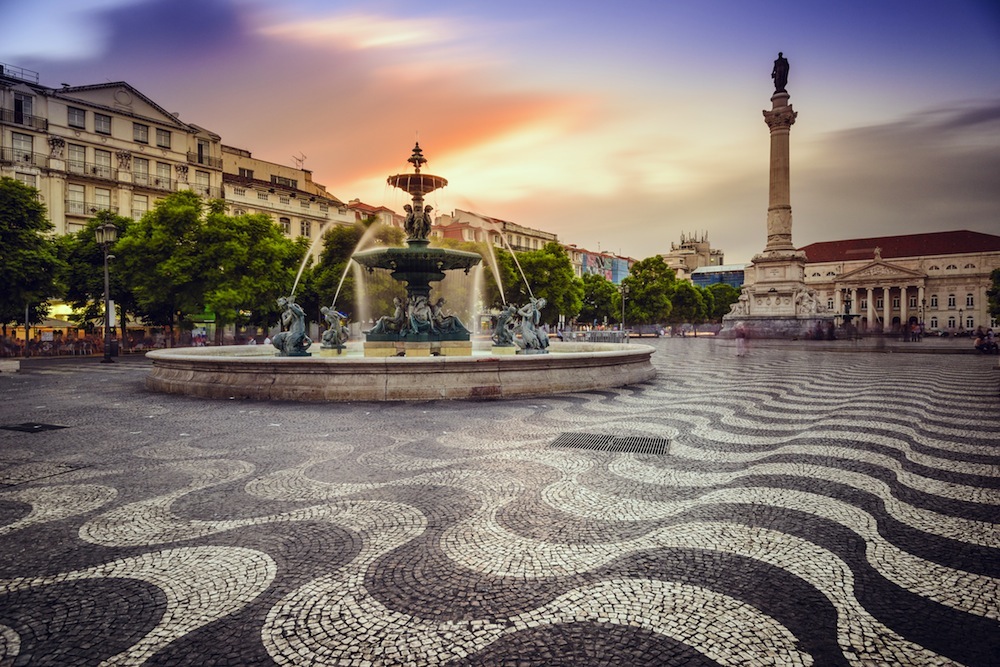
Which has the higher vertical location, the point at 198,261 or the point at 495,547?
the point at 198,261

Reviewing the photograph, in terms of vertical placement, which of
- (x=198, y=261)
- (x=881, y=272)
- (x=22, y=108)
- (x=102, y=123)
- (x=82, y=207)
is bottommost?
(x=198, y=261)

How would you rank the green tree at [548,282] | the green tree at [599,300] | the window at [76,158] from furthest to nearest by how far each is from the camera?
the green tree at [599,300], the green tree at [548,282], the window at [76,158]

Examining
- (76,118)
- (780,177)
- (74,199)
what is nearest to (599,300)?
(780,177)

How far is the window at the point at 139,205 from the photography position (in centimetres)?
4509

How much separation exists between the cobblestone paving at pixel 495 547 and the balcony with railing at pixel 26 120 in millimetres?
46816

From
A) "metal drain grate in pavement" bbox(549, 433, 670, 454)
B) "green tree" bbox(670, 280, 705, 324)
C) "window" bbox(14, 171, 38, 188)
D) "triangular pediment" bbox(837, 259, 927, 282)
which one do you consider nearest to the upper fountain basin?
"metal drain grate in pavement" bbox(549, 433, 670, 454)

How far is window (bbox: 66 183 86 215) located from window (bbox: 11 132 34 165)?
299 cm

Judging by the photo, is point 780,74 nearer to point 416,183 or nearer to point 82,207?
point 416,183

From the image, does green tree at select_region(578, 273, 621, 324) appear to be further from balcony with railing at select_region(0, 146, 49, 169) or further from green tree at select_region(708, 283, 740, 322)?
balcony with railing at select_region(0, 146, 49, 169)

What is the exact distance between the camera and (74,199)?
42.0 metres

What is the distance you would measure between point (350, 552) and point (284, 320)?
12.3 meters

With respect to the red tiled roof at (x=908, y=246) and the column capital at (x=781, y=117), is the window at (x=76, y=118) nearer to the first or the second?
the column capital at (x=781, y=117)

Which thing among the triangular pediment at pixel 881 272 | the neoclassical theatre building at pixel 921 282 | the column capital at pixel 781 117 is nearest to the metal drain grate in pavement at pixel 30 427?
the column capital at pixel 781 117

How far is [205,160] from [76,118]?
1031 cm
